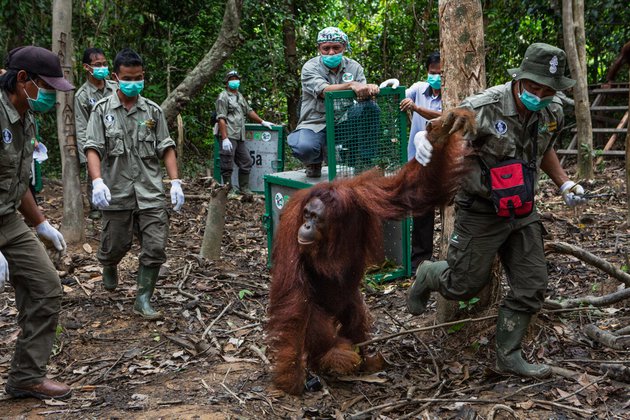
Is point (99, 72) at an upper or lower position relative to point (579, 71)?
lower

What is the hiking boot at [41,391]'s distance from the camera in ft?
12.5

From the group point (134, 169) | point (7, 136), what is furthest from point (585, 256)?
point (7, 136)

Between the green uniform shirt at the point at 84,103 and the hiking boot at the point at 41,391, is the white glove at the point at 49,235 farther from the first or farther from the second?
the green uniform shirt at the point at 84,103

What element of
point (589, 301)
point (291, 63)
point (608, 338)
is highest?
point (291, 63)

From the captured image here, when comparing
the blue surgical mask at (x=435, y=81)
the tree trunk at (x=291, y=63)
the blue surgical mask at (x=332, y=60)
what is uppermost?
the tree trunk at (x=291, y=63)

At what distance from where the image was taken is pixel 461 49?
13.8 ft

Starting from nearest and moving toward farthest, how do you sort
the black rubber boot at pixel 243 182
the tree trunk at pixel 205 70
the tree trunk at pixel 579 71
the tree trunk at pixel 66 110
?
the tree trunk at pixel 66 110
the tree trunk at pixel 205 70
the tree trunk at pixel 579 71
the black rubber boot at pixel 243 182

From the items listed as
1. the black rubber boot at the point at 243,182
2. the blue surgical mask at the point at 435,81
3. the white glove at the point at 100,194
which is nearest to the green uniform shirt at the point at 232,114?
the black rubber boot at the point at 243,182

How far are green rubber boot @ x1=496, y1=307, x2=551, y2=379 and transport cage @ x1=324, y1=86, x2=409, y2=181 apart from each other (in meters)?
2.05

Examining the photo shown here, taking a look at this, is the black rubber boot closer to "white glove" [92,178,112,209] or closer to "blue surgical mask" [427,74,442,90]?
"blue surgical mask" [427,74,442,90]

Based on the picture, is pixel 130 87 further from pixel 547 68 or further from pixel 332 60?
pixel 547 68

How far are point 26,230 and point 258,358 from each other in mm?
1615

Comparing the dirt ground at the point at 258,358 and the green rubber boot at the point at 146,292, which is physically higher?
the green rubber boot at the point at 146,292

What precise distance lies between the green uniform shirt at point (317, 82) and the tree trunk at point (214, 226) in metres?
1.32
